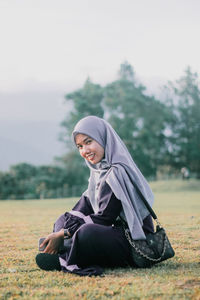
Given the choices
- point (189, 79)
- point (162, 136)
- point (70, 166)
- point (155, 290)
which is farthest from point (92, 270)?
point (189, 79)

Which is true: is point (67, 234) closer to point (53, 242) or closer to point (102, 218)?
point (53, 242)

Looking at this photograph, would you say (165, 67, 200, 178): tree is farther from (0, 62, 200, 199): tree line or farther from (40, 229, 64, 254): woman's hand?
(40, 229, 64, 254): woman's hand

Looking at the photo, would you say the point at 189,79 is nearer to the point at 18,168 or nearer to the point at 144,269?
the point at 18,168

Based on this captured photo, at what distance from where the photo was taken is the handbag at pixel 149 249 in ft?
13.7

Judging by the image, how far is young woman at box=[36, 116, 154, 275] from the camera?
4.09m

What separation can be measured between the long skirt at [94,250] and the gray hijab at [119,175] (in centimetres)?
18

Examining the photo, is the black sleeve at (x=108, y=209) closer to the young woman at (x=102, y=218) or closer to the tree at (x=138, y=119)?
the young woman at (x=102, y=218)

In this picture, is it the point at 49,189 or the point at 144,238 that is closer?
the point at 144,238

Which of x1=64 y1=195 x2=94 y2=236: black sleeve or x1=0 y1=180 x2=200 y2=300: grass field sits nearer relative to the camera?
x1=0 y1=180 x2=200 y2=300: grass field

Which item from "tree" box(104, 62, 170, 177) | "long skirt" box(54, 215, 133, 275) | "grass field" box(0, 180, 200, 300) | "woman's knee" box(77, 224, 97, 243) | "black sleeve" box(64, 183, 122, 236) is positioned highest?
"tree" box(104, 62, 170, 177)

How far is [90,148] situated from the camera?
443 cm

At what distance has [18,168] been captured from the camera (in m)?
34.7

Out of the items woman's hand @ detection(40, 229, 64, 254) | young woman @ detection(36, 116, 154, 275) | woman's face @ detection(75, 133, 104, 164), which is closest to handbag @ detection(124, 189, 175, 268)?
young woman @ detection(36, 116, 154, 275)

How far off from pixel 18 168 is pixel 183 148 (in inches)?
753
